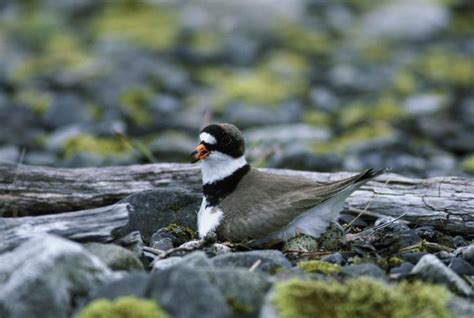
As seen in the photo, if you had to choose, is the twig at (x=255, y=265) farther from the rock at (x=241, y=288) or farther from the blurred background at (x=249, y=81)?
the blurred background at (x=249, y=81)

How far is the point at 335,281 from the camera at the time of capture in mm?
5531

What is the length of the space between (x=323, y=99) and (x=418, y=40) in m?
4.43

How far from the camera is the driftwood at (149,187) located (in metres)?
7.33

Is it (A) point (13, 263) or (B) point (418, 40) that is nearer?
(A) point (13, 263)

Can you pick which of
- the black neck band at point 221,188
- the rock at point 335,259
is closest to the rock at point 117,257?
the rock at point 335,259

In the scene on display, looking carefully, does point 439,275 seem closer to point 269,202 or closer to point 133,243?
point 269,202

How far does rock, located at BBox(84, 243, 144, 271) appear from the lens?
5746 mm

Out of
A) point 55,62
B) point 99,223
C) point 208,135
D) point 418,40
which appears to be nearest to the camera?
point 99,223

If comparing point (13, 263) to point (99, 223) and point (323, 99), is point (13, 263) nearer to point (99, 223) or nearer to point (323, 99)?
point (99, 223)

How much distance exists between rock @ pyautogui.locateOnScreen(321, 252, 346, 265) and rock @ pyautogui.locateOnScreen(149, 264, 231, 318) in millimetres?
1317

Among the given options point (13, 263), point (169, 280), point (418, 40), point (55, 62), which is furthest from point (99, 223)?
point (418, 40)

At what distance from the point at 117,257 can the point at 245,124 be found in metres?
8.94

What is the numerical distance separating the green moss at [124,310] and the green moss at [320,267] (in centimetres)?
129

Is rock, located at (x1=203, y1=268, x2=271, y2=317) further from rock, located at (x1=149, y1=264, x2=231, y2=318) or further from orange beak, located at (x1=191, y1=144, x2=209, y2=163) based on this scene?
orange beak, located at (x1=191, y1=144, x2=209, y2=163)
